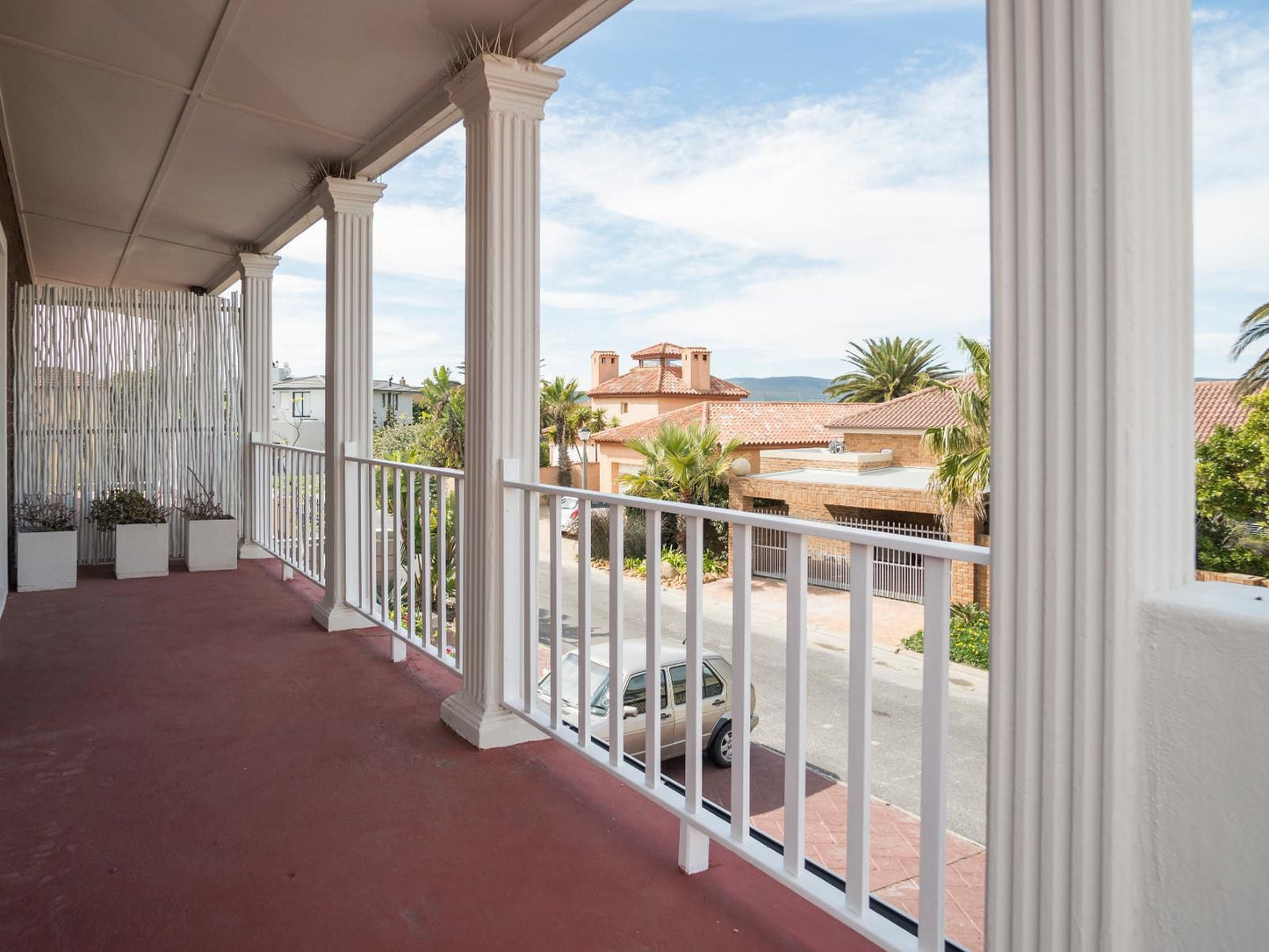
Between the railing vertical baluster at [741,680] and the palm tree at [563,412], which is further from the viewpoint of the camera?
the palm tree at [563,412]

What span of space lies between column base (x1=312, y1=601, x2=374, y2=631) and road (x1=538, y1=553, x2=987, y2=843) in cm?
667

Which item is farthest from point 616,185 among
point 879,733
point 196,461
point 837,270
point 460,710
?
point 460,710

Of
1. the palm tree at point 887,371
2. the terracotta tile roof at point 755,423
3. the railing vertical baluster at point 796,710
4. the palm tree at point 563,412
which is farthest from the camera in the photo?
the palm tree at point 887,371

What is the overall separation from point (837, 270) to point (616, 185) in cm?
1714

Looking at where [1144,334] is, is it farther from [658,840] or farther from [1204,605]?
[658,840]

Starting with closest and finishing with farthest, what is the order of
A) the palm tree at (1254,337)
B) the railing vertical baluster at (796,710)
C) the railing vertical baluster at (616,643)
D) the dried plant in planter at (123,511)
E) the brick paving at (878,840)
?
the railing vertical baluster at (796,710) → the railing vertical baluster at (616,643) → the brick paving at (878,840) → the dried plant in planter at (123,511) → the palm tree at (1254,337)

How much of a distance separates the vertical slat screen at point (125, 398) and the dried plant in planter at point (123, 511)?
142 millimetres

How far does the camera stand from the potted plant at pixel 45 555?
484 centimetres

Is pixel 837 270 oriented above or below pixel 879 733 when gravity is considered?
above

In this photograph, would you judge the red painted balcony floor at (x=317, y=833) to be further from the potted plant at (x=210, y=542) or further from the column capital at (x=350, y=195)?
the potted plant at (x=210, y=542)

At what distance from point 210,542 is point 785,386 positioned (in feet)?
136

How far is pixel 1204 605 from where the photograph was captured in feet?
2.96

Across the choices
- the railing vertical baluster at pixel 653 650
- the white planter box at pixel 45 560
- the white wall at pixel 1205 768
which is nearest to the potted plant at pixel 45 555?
the white planter box at pixel 45 560

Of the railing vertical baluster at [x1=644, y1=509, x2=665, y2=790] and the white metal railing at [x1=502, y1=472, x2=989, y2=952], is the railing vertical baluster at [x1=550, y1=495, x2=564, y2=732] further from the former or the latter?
the railing vertical baluster at [x1=644, y1=509, x2=665, y2=790]
